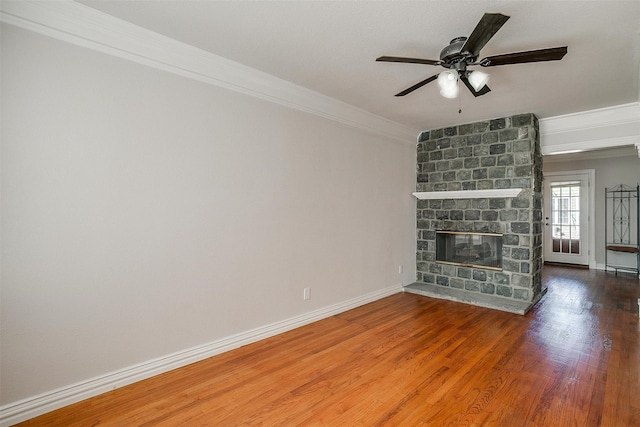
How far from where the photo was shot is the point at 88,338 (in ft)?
6.95

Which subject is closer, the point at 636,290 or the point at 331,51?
the point at 331,51

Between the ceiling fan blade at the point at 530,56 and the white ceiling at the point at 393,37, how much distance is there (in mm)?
268

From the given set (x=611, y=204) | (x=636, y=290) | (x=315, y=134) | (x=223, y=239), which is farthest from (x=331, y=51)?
(x=611, y=204)

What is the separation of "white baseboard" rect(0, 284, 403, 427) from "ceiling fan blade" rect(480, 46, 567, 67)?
289 centimetres

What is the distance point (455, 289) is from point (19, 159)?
4.94m

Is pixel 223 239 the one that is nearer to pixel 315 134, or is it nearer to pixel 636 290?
pixel 315 134

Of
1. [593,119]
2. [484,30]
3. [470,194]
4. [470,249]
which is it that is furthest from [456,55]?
[470,249]

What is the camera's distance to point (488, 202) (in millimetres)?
4430

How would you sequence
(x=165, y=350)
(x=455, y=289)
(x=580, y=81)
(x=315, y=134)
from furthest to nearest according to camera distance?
(x=455, y=289)
(x=315, y=134)
(x=580, y=81)
(x=165, y=350)

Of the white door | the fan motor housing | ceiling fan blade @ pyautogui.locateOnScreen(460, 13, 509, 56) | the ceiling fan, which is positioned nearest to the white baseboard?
the ceiling fan

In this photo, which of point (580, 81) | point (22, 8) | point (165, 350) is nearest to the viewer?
point (22, 8)

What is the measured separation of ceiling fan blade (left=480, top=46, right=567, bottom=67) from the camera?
1.97 meters

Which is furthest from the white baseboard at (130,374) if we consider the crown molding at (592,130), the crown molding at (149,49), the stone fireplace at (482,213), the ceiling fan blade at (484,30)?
the crown molding at (592,130)

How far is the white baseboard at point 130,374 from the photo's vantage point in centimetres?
189
